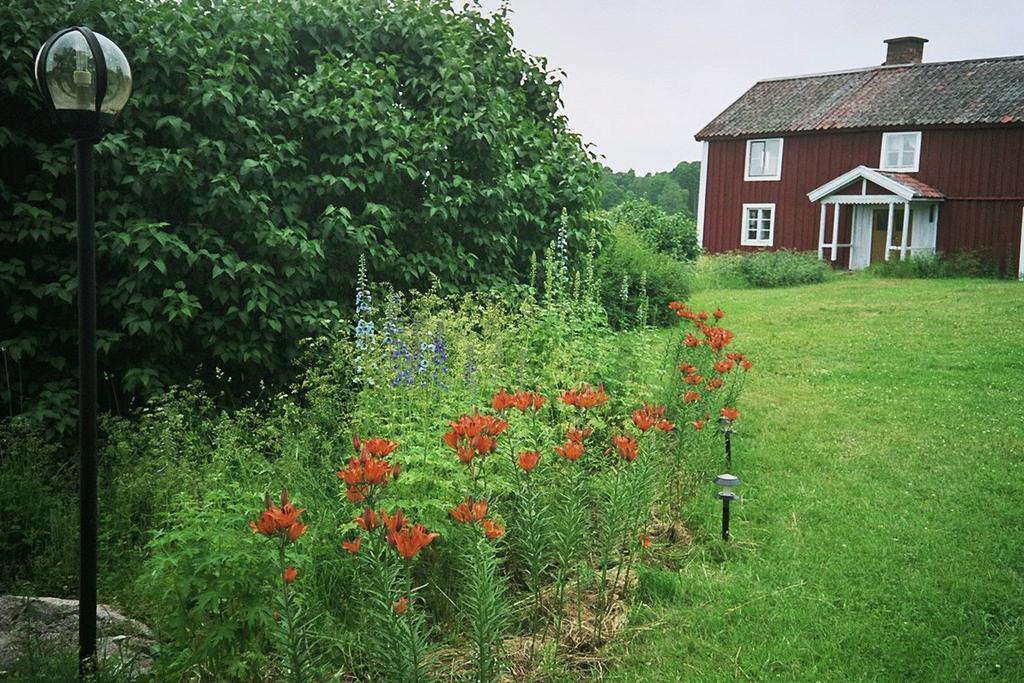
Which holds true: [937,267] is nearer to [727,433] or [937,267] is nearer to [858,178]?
[858,178]

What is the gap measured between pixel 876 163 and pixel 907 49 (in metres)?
4.81

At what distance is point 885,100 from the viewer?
2408cm

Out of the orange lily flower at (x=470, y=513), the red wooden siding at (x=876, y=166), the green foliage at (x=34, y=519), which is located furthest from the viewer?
the red wooden siding at (x=876, y=166)

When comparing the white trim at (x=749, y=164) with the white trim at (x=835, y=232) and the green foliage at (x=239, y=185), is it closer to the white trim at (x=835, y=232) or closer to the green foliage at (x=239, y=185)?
the white trim at (x=835, y=232)

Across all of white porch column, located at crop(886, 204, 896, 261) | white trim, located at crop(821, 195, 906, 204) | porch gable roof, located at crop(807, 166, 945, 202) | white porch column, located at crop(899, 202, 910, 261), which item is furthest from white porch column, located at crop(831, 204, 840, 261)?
white porch column, located at crop(899, 202, 910, 261)

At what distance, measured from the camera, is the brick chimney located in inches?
1017

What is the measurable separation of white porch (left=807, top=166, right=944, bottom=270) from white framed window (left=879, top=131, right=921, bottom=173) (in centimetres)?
33

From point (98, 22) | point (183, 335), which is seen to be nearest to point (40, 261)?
point (183, 335)

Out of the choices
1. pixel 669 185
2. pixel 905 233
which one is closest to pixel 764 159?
pixel 905 233

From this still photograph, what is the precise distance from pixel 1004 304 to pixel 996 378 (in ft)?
20.6

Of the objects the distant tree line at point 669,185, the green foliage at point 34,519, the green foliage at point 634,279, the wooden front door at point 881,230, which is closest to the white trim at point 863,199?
the wooden front door at point 881,230

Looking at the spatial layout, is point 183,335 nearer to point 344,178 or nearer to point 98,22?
point 344,178

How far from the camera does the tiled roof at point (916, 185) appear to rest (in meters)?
22.3

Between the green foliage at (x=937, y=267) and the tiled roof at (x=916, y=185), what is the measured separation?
5.99 feet
